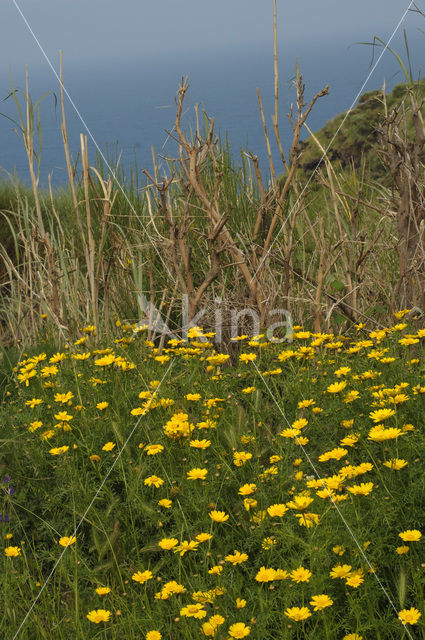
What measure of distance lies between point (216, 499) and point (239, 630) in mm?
658

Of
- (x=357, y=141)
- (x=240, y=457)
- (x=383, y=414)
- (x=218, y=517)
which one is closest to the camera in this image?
(x=218, y=517)

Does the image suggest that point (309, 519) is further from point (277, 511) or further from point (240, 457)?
point (240, 457)

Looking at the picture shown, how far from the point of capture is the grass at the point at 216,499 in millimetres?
1865

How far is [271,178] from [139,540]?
7.96ft

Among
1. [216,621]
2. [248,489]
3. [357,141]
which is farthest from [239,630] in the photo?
[357,141]

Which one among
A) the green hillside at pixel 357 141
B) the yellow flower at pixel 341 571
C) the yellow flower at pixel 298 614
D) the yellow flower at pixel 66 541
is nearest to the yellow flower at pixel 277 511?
the yellow flower at pixel 341 571

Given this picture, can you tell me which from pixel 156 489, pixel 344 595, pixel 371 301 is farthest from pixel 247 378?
pixel 371 301

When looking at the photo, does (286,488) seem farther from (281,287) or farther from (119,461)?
(281,287)

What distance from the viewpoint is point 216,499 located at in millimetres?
2289

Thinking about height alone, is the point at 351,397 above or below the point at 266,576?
above

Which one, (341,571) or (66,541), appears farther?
(66,541)

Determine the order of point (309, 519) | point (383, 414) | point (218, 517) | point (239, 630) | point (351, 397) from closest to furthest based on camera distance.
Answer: point (239, 630) < point (309, 519) < point (218, 517) < point (383, 414) < point (351, 397)

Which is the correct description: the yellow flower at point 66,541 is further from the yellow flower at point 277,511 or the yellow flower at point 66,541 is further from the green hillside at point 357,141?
the green hillside at point 357,141

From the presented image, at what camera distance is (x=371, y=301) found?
4211mm
